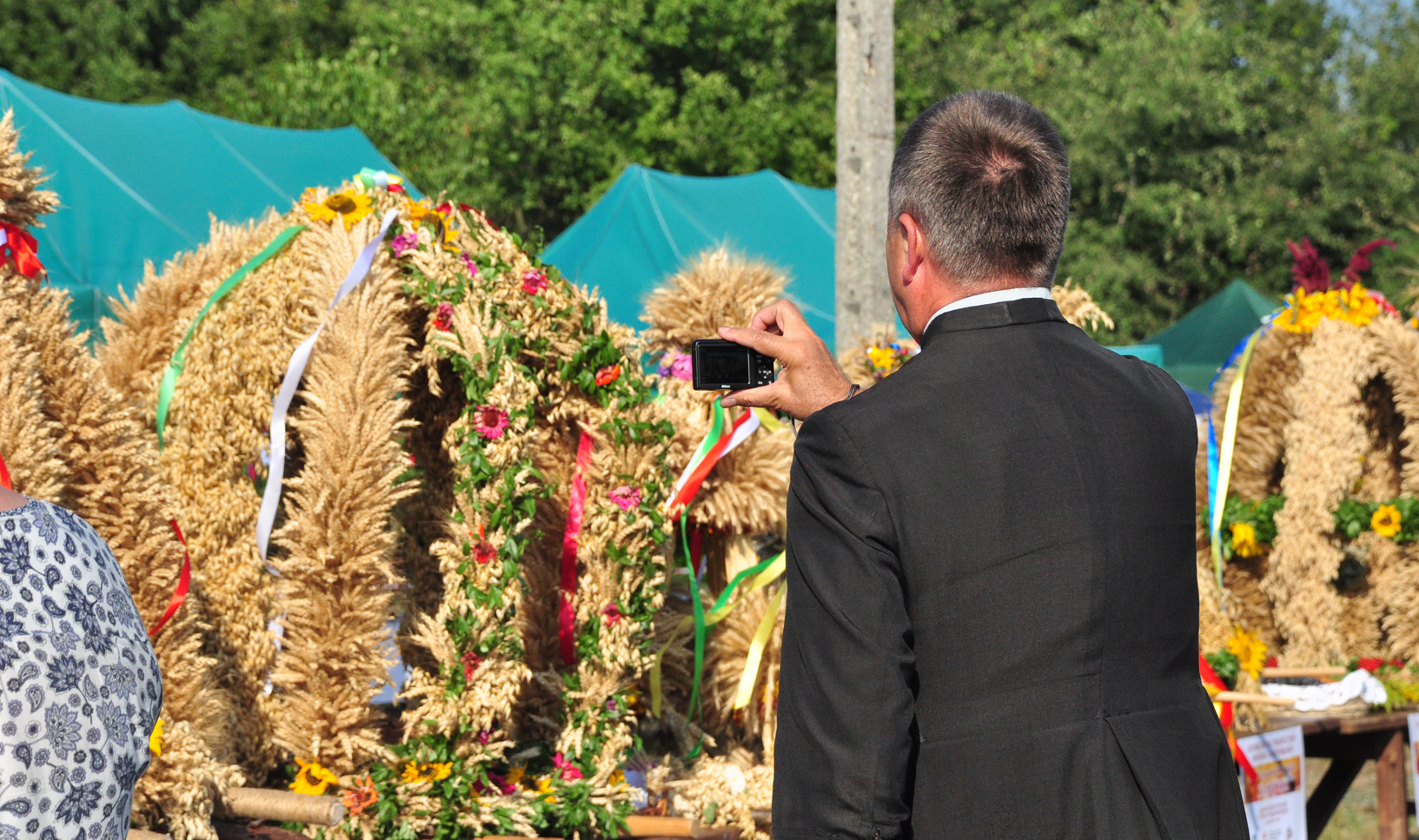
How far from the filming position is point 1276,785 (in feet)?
13.5

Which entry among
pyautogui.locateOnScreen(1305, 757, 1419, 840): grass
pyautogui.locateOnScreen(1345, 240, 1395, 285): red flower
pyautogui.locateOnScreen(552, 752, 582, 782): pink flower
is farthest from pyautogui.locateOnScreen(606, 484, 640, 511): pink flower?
pyautogui.locateOnScreen(1305, 757, 1419, 840): grass

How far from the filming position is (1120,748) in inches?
56.4

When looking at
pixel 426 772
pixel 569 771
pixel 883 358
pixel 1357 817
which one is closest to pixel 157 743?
pixel 426 772

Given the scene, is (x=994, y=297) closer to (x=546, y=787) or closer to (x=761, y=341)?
(x=761, y=341)

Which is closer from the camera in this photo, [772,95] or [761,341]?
[761,341]

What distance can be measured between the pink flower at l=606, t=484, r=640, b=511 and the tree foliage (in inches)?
479

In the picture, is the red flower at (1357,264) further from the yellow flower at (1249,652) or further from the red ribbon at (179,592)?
the red ribbon at (179,592)

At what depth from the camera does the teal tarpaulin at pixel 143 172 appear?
7.62 meters

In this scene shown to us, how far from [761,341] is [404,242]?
1.43 metres

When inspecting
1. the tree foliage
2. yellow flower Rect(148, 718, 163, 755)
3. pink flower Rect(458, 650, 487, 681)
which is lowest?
yellow flower Rect(148, 718, 163, 755)

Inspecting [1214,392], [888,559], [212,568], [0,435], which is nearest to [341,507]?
[212,568]

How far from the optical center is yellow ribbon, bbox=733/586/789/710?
327 centimetres

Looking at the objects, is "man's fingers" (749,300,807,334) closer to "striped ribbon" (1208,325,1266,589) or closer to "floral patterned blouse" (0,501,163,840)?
"floral patterned blouse" (0,501,163,840)

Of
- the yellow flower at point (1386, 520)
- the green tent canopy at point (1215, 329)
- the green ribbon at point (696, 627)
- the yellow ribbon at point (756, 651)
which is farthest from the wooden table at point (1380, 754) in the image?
the green tent canopy at point (1215, 329)
